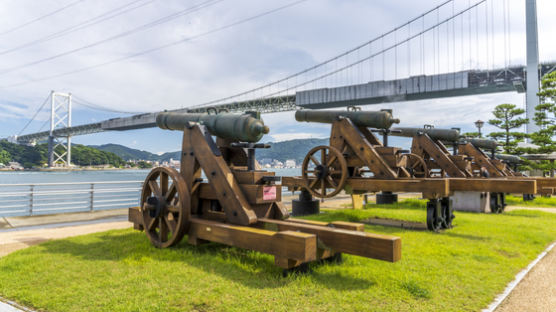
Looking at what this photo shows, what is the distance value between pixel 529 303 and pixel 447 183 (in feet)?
10.2

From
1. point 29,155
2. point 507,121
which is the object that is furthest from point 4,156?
point 507,121

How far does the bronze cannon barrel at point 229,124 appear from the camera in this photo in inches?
179

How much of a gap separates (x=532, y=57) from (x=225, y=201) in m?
37.3

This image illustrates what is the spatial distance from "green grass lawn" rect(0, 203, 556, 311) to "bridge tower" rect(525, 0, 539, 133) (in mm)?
32862

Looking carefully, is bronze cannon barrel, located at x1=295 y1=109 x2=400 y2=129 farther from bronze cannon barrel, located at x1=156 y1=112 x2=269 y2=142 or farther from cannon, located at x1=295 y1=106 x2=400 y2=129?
bronze cannon barrel, located at x1=156 y1=112 x2=269 y2=142

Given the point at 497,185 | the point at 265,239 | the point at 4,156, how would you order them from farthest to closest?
1. the point at 4,156
2. the point at 497,185
3. the point at 265,239

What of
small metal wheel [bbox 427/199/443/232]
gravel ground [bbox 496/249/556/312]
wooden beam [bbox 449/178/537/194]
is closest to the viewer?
gravel ground [bbox 496/249/556/312]

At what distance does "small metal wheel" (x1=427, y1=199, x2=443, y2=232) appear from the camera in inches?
259

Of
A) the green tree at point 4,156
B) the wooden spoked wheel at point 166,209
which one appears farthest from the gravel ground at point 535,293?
the green tree at point 4,156

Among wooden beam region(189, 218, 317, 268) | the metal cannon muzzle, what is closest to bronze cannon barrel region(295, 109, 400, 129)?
wooden beam region(189, 218, 317, 268)

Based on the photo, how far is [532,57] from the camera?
32.5 metres

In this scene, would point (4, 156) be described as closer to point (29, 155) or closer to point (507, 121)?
point (29, 155)

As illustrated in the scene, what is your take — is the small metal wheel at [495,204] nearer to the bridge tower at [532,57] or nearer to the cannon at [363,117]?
the cannon at [363,117]

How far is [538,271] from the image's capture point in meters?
4.24
